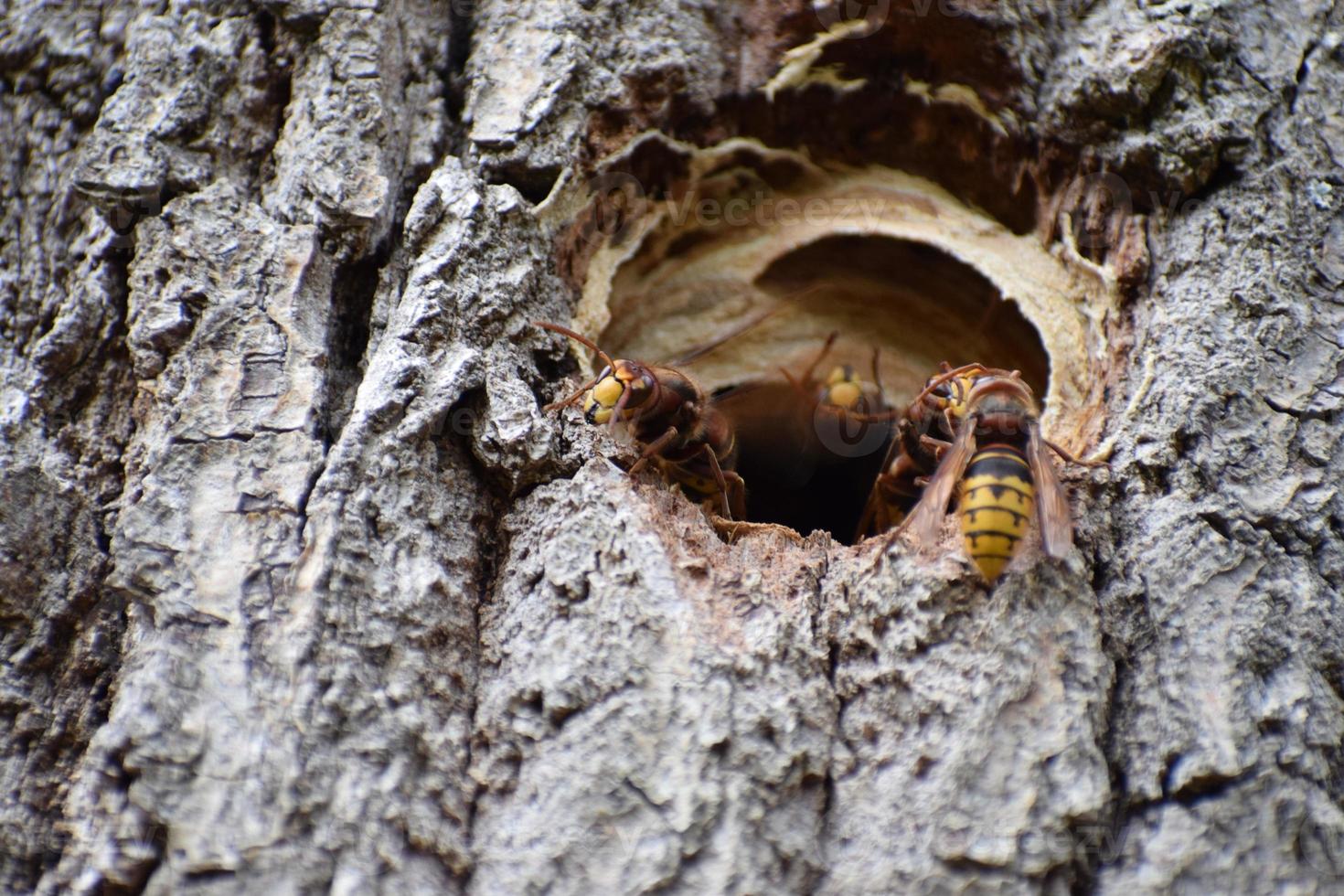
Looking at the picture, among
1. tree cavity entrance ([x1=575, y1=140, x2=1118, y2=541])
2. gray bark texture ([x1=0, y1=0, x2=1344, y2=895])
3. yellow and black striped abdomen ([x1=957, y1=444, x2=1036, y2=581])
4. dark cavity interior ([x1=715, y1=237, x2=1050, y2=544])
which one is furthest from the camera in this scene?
dark cavity interior ([x1=715, y1=237, x2=1050, y2=544])

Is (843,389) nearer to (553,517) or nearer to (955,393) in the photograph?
(955,393)

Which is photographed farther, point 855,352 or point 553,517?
point 855,352

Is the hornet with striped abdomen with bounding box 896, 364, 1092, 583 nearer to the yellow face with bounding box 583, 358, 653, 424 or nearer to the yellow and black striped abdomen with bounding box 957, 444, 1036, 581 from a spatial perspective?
the yellow and black striped abdomen with bounding box 957, 444, 1036, 581

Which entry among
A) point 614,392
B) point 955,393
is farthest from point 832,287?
point 614,392

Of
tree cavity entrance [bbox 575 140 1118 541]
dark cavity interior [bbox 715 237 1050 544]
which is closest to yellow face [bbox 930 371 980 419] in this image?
tree cavity entrance [bbox 575 140 1118 541]

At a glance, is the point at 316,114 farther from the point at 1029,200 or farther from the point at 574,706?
the point at 1029,200

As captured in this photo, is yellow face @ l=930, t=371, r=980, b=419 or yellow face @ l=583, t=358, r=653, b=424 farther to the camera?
yellow face @ l=930, t=371, r=980, b=419

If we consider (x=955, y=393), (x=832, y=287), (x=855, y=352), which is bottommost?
(x=955, y=393)

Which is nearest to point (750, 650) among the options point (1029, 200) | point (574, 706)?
point (574, 706)
